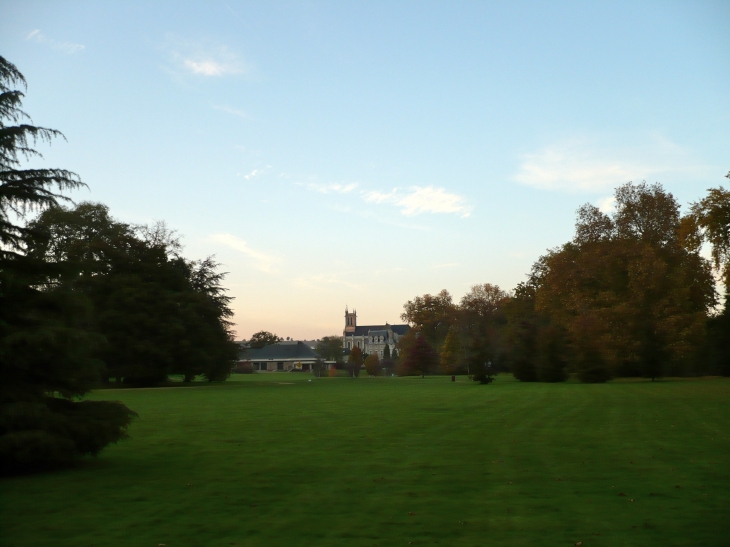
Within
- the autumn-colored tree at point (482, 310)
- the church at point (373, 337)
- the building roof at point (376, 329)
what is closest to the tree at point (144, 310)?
the autumn-colored tree at point (482, 310)

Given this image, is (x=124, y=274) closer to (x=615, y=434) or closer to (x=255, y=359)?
(x=615, y=434)

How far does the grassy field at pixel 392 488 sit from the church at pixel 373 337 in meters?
155

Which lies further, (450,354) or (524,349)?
(450,354)

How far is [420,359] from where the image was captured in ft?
258

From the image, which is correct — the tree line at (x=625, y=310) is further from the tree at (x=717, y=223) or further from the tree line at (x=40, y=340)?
the tree line at (x=40, y=340)

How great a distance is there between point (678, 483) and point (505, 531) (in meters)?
3.80

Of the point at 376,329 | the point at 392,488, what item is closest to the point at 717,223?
the point at 392,488

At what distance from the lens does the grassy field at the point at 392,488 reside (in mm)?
7078

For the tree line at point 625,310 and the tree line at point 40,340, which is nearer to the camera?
the tree line at point 40,340

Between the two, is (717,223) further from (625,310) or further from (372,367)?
(372,367)

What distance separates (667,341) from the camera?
44781 millimetres

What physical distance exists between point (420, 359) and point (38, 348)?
229 ft

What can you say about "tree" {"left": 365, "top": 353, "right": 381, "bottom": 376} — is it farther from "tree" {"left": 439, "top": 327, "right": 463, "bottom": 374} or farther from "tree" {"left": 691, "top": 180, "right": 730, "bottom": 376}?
"tree" {"left": 691, "top": 180, "right": 730, "bottom": 376}

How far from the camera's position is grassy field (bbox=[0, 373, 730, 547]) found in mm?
7078
